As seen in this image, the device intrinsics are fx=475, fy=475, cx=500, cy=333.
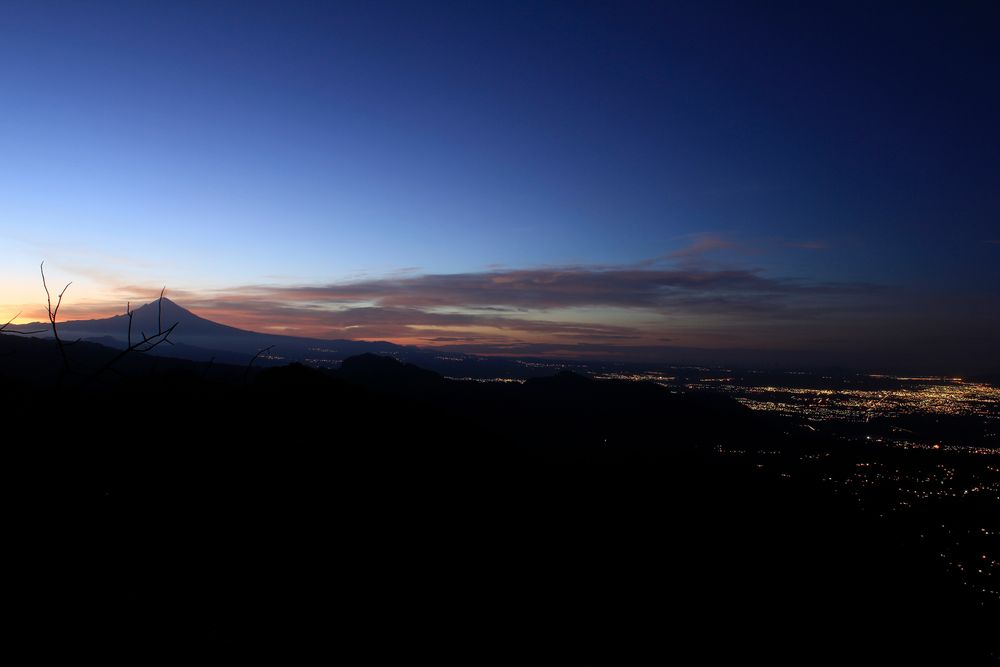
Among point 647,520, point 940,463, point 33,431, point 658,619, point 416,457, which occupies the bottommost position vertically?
point 940,463

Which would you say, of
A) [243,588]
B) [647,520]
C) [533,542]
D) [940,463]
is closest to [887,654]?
[647,520]

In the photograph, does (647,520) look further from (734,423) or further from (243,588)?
(734,423)

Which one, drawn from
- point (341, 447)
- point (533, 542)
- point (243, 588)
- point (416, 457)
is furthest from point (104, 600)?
point (416, 457)

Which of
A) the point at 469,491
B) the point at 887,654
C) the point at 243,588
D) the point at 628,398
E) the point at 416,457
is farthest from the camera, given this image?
the point at 628,398

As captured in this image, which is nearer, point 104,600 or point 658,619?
point 104,600

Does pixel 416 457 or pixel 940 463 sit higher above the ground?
pixel 416 457

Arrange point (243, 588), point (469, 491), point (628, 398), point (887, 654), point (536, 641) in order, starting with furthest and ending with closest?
point (628, 398), point (887, 654), point (469, 491), point (536, 641), point (243, 588)

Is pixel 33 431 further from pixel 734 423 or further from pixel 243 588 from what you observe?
pixel 734 423
